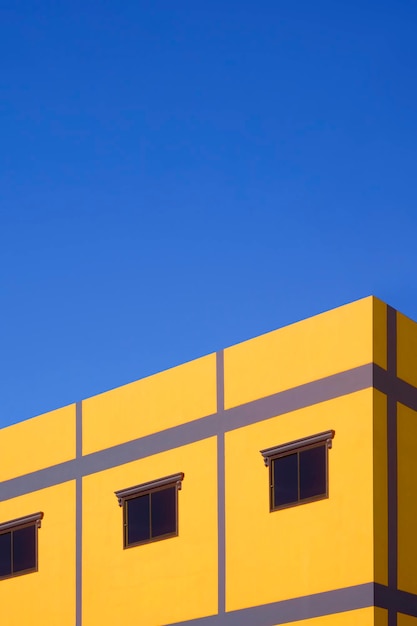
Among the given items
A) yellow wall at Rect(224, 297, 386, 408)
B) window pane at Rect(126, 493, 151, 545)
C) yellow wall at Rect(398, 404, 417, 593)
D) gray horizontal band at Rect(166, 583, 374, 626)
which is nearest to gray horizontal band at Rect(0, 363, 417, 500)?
yellow wall at Rect(224, 297, 386, 408)

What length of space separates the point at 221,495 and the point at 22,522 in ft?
19.4

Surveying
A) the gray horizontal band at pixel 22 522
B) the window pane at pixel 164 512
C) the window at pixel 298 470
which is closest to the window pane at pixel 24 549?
the gray horizontal band at pixel 22 522

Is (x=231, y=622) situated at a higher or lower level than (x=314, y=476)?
lower

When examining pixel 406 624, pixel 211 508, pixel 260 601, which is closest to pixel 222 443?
pixel 211 508

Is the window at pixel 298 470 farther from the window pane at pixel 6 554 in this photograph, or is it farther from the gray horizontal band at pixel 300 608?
the window pane at pixel 6 554

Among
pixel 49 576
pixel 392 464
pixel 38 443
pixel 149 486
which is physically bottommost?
pixel 49 576

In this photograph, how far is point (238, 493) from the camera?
23.6 meters

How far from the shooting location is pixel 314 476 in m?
22.4

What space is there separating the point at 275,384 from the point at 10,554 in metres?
8.23

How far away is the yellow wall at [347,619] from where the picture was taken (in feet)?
68.4

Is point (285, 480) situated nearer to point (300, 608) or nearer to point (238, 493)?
point (238, 493)

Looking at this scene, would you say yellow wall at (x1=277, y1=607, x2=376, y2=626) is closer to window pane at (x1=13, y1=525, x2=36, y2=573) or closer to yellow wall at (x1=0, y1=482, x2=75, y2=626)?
yellow wall at (x1=0, y1=482, x2=75, y2=626)

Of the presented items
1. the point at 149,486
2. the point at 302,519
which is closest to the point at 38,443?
the point at 149,486

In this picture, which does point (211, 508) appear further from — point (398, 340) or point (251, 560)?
point (398, 340)
